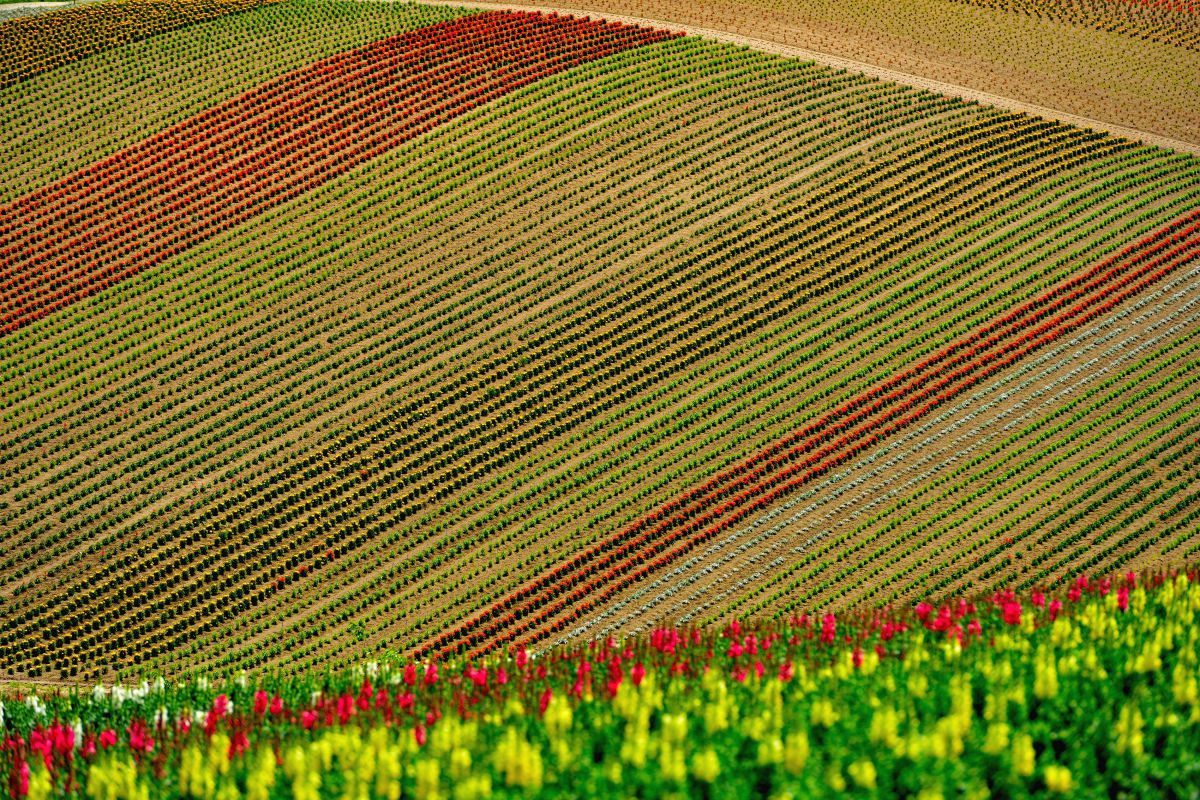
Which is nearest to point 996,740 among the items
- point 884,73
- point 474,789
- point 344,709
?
point 474,789

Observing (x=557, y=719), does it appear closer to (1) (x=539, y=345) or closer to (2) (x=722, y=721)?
(2) (x=722, y=721)

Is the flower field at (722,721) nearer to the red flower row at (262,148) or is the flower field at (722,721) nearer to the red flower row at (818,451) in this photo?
the red flower row at (818,451)

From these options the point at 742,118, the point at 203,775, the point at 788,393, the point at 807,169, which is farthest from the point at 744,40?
the point at 203,775

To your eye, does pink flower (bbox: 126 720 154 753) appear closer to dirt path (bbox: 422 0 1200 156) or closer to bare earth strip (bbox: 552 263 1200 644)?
bare earth strip (bbox: 552 263 1200 644)

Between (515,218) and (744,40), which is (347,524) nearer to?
(515,218)

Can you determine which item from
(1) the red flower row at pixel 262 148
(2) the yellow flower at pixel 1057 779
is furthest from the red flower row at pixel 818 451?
(1) the red flower row at pixel 262 148

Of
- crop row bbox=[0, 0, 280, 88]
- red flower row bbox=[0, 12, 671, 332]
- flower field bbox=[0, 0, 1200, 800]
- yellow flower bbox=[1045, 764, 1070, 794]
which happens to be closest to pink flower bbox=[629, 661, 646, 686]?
flower field bbox=[0, 0, 1200, 800]
